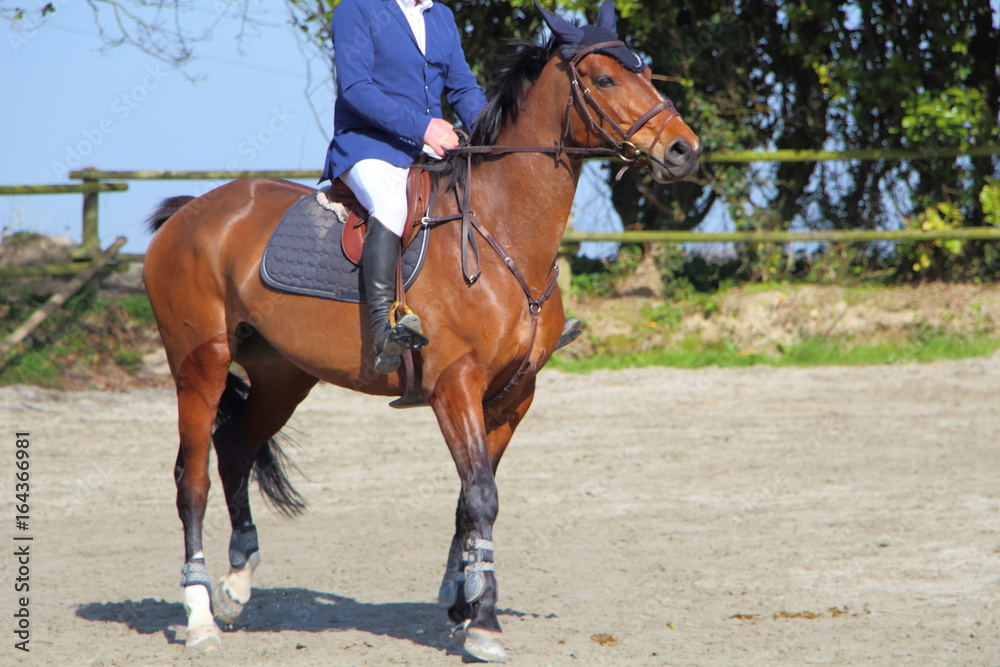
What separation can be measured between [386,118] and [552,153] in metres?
0.64

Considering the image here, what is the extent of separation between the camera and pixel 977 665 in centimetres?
356

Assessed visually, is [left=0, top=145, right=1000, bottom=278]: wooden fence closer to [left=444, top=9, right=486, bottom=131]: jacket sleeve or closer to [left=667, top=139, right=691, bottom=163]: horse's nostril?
[left=444, top=9, right=486, bottom=131]: jacket sleeve

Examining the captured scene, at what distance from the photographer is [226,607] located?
14.4ft

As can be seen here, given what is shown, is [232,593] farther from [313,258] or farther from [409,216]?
[409,216]

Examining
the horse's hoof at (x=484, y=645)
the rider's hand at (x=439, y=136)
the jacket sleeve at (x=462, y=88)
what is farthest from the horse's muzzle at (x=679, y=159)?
the horse's hoof at (x=484, y=645)

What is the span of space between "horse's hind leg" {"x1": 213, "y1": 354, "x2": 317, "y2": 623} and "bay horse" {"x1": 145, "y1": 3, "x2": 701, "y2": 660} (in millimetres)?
23

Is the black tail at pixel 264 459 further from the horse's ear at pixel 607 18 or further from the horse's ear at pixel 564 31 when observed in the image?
the horse's ear at pixel 607 18

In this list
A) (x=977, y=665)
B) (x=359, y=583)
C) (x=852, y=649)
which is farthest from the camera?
(x=359, y=583)

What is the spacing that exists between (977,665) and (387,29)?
3238 mm

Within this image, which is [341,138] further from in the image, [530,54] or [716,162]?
[716,162]

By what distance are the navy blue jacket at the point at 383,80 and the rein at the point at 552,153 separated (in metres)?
0.25

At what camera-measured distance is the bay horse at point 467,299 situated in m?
3.63

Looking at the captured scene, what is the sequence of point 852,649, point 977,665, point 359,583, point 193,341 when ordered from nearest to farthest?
point 977,665, point 852,649, point 193,341, point 359,583

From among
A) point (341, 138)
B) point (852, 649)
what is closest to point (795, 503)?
point (852, 649)
